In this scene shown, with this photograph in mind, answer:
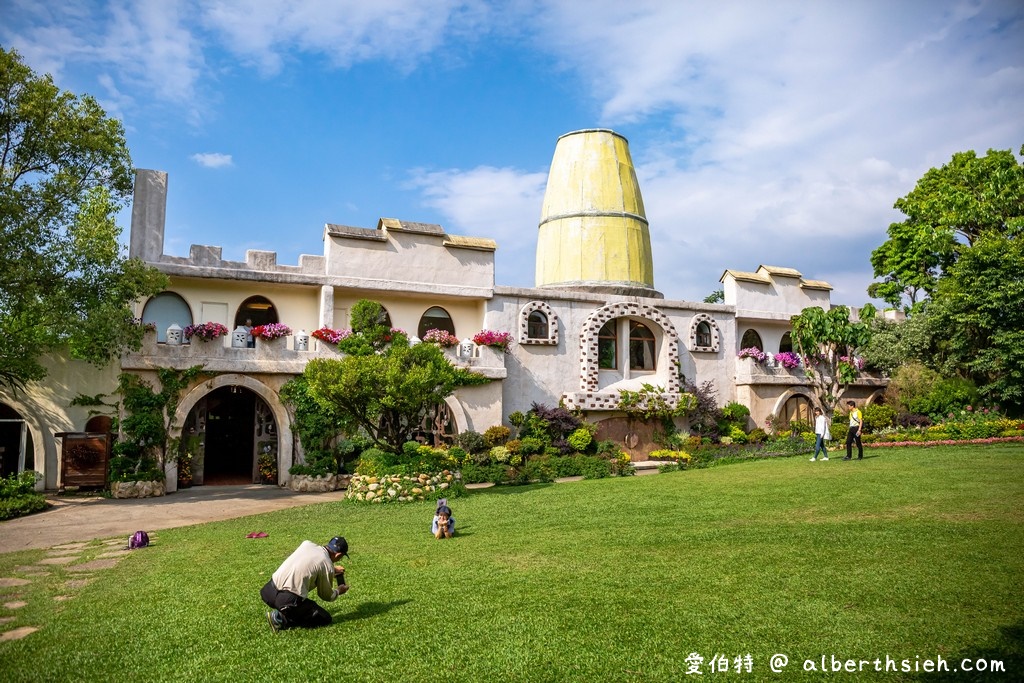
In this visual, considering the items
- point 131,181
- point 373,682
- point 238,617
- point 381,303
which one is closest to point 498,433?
point 381,303

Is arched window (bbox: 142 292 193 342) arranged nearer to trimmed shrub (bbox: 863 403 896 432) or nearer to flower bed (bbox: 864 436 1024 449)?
flower bed (bbox: 864 436 1024 449)

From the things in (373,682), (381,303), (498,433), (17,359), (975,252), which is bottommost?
(373,682)

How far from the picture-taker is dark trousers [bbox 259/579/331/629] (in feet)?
22.2

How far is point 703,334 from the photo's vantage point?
2648cm

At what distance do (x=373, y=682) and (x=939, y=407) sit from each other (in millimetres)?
24568

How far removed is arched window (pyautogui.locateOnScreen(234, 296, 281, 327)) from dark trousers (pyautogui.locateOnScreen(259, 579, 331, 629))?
15.5m

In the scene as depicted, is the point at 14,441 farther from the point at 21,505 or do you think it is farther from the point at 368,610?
the point at 368,610

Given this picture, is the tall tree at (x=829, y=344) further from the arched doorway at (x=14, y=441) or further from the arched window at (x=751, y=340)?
the arched doorway at (x=14, y=441)

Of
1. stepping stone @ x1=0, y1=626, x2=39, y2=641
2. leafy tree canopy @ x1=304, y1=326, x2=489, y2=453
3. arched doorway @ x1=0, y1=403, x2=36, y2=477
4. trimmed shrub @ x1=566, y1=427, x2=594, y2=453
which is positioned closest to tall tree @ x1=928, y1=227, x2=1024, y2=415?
trimmed shrub @ x1=566, y1=427, x2=594, y2=453

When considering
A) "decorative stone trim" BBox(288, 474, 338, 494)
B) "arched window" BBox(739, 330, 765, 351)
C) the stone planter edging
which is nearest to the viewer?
the stone planter edging

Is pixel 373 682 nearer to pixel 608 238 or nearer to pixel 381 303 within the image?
pixel 381 303

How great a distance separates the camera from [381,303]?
73.8ft

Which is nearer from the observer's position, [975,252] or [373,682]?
[373,682]

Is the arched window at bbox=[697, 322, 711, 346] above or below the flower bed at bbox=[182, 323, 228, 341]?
above
